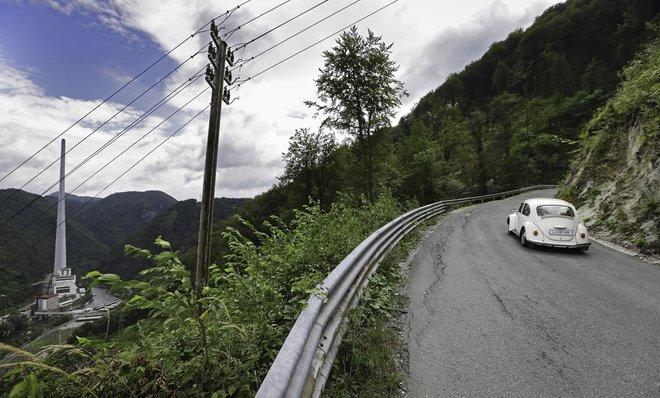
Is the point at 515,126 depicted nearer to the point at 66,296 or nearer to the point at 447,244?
the point at 447,244

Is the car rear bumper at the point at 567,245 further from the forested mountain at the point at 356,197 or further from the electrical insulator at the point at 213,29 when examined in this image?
the electrical insulator at the point at 213,29

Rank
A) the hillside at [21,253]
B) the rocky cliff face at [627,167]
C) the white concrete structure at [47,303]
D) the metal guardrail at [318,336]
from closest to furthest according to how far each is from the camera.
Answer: the metal guardrail at [318,336] < the rocky cliff face at [627,167] < the white concrete structure at [47,303] < the hillside at [21,253]

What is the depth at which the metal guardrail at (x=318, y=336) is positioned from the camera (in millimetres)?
1867

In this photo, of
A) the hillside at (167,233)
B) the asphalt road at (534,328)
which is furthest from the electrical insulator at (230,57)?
the hillside at (167,233)

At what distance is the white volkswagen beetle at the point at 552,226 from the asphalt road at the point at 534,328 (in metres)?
0.89

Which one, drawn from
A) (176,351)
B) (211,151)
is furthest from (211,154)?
(176,351)

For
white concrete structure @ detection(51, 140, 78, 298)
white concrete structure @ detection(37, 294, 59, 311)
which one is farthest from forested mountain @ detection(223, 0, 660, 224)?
white concrete structure @ detection(37, 294, 59, 311)

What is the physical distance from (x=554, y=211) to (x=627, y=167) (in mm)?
4103

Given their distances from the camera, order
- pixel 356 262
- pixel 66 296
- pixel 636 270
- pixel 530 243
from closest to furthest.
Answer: pixel 356 262, pixel 636 270, pixel 530 243, pixel 66 296

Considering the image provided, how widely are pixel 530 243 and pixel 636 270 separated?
2.39 metres

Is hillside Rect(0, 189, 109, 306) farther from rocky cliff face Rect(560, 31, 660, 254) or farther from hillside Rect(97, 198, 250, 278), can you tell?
rocky cliff face Rect(560, 31, 660, 254)

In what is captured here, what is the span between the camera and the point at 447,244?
921 cm

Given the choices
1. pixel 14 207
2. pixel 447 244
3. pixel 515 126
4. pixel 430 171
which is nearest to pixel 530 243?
pixel 447 244

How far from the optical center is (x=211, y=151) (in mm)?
9750
